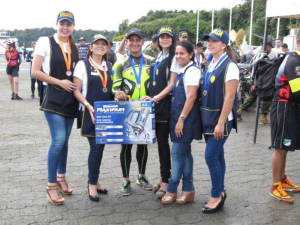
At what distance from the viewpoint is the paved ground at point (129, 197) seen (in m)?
3.78

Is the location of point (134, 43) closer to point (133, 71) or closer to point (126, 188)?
point (133, 71)

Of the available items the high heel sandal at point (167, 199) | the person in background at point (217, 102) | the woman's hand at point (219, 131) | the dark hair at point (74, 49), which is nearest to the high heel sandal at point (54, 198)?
the high heel sandal at point (167, 199)

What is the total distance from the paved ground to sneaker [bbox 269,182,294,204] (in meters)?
0.07

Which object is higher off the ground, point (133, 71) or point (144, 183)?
point (133, 71)

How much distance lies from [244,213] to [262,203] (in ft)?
1.30

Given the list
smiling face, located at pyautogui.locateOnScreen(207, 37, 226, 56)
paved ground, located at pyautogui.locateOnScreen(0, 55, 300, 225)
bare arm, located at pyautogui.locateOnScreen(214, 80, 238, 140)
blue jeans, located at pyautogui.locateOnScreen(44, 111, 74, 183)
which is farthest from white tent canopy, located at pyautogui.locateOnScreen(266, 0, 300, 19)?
blue jeans, located at pyautogui.locateOnScreen(44, 111, 74, 183)

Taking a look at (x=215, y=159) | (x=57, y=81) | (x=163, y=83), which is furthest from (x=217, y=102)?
(x=57, y=81)

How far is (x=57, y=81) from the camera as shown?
156 inches

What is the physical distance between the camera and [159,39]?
4.22 meters

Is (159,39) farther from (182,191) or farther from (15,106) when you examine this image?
(15,106)

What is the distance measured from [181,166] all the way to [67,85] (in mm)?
1592

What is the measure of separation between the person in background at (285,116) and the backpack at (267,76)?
0.70 feet

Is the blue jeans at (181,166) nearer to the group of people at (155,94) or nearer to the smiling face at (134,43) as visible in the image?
the group of people at (155,94)

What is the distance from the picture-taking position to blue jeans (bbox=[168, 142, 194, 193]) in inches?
157
